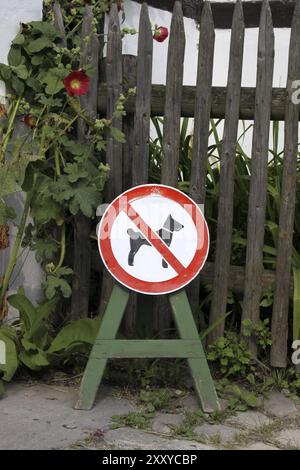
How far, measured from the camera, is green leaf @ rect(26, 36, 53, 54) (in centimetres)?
400

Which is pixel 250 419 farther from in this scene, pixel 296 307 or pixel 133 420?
pixel 296 307

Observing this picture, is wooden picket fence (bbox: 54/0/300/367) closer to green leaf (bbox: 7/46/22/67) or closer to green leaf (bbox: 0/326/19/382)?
green leaf (bbox: 7/46/22/67)

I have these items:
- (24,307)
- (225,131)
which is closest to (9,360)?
(24,307)

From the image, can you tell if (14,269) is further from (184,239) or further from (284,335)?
(284,335)

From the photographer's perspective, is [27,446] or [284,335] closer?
[27,446]

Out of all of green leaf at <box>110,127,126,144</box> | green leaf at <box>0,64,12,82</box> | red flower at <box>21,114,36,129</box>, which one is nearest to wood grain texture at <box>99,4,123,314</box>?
green leaf at <box>110,127,126,144</box>

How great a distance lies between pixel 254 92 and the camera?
3953mm

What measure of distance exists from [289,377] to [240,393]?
0.41m

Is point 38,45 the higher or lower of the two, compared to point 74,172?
higher

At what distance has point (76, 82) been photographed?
385cm

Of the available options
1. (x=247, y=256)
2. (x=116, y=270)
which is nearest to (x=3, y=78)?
(x=116, y=270)

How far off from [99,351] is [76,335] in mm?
330

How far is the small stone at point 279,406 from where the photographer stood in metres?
3.68
